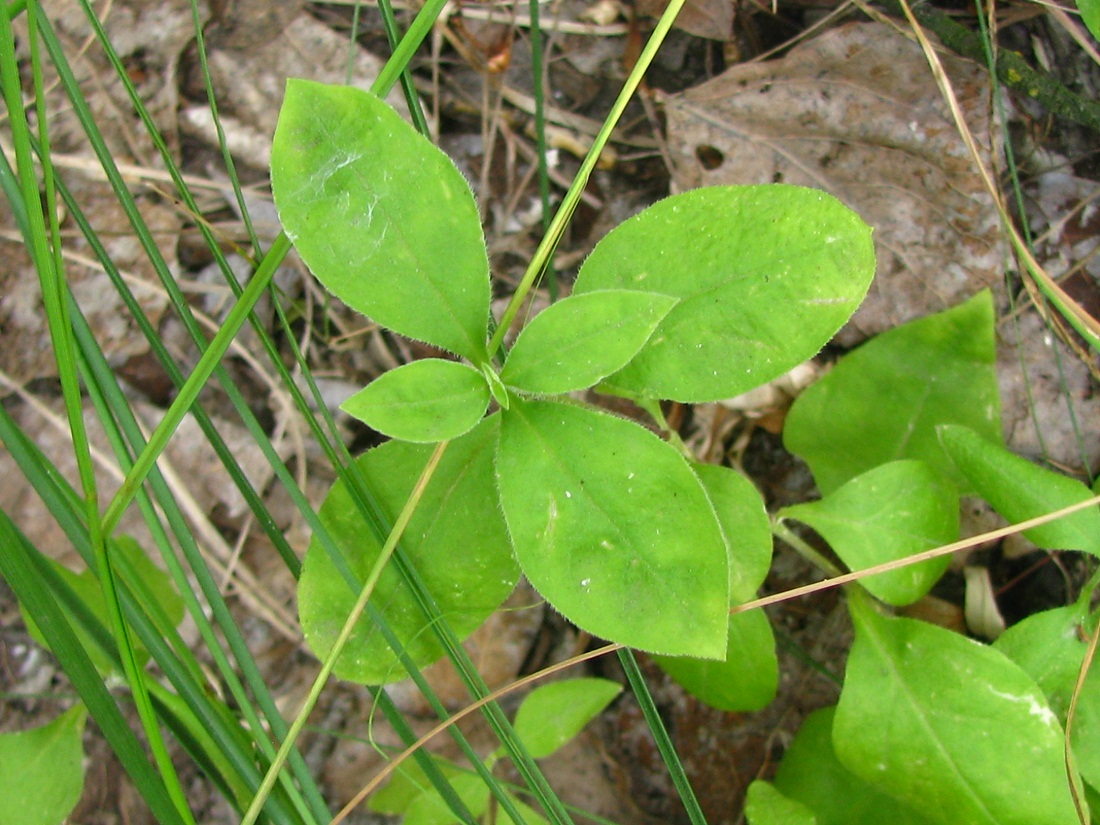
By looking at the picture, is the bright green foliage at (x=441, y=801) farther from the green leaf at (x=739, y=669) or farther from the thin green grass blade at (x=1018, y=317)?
the thin green grass blade at (x=1018, y=317)

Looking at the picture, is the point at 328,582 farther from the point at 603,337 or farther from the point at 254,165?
the point at 254,165

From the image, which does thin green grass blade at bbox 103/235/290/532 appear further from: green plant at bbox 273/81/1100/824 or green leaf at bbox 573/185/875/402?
green leaf at bbox 573/185/875/402

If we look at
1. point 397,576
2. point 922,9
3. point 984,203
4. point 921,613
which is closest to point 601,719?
point 921,613

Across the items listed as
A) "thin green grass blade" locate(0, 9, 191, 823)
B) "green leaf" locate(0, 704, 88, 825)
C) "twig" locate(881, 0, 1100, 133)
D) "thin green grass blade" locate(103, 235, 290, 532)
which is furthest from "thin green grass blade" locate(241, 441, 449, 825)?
"twig" locate(881, 0, 1100, 133)

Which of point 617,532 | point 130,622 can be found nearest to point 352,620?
point 130,622

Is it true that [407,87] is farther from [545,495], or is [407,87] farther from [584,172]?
[545,495]

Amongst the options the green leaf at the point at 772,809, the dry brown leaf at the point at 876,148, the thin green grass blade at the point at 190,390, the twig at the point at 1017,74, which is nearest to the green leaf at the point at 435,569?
the thin green grass blade at the point at 190,390

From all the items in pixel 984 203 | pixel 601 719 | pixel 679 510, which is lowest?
pixel 601 719
